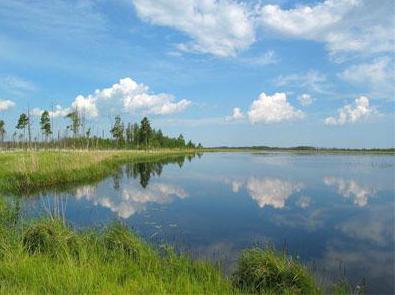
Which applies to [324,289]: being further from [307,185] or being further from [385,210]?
[307,185]

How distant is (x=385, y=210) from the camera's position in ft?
56.3

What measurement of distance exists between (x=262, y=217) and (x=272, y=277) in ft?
27.9

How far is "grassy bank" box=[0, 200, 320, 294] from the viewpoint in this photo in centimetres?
624

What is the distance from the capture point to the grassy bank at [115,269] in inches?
246

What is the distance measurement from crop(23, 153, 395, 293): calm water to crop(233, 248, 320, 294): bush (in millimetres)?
1573

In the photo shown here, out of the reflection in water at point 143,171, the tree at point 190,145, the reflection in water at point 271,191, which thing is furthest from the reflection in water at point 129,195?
the tree at point 190,145

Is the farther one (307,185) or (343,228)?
(307,185)

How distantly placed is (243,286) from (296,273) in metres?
0.99

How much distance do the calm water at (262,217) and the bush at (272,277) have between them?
5.16 feet

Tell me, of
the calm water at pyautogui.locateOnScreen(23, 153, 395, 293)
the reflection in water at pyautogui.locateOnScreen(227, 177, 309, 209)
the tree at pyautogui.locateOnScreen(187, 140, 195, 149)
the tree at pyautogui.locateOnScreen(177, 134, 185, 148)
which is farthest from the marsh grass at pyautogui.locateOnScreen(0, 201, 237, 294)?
the tree at pyautogui.locateOnScreen(187, 140, 195, 149)

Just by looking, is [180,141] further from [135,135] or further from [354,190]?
[354,190]

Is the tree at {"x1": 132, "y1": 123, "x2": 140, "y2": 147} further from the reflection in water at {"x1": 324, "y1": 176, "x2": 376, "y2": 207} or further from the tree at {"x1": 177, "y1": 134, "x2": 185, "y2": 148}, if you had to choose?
the reflection in water at {"x1": 324, "y1": 176, "x2": 376, "y2": 207}

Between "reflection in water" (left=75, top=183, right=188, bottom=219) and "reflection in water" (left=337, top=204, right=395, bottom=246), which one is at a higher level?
"reflection in water" (left=75, top=183, right=188, bottom=219)

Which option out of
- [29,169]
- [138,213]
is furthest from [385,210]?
→ [29,169]
